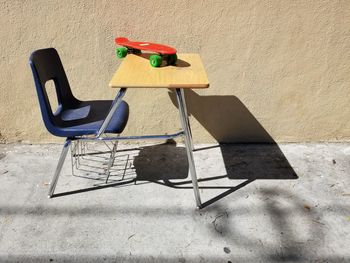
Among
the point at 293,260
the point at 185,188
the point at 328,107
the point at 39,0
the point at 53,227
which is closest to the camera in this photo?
the point at 293,260

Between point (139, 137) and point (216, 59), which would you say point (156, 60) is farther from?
point (216, 59)

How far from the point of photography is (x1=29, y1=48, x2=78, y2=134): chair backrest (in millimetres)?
1856

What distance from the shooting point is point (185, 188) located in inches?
89.9

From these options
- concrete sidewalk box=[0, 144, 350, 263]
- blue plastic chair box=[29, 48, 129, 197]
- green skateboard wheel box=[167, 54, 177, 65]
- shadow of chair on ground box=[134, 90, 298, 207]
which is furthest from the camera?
shadow of chair on ground box=[134, 90, 298, 207]

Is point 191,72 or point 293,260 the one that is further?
point 191,72

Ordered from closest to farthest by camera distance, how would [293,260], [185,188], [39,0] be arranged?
[293,260] < [185,188] < [39,0]

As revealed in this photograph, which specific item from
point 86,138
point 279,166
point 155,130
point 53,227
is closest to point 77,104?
point 86,138

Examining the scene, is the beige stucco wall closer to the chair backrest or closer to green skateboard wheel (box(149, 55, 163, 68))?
the chair backrest

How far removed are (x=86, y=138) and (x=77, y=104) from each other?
519 mm

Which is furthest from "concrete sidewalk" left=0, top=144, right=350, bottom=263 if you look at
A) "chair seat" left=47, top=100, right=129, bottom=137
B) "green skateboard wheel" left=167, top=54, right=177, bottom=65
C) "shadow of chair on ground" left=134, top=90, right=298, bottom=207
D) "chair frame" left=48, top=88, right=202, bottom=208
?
"green skateboard wheel" left=167, top=54, right=177, bottom=65

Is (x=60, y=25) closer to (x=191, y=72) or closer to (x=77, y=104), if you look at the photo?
(x=77, y=104)

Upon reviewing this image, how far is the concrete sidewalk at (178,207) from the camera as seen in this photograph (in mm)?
1763

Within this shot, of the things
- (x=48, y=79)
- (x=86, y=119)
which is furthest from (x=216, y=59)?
(x=48, y=79)

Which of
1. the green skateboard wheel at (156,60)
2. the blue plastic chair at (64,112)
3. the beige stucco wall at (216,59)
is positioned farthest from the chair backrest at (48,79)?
the green skateboard wheel at (156,60)
